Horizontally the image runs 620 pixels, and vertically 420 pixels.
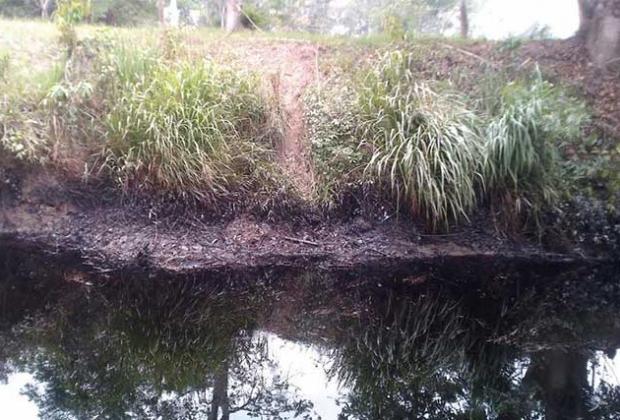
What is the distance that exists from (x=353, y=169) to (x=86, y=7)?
13.7 ft

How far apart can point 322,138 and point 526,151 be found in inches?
89.6

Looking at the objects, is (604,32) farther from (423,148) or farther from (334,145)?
(334,145)

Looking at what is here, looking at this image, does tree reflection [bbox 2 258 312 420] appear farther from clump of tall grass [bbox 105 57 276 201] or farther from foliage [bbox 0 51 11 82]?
foliage [bbox 0 51 11 82]

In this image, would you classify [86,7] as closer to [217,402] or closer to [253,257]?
[253,257]

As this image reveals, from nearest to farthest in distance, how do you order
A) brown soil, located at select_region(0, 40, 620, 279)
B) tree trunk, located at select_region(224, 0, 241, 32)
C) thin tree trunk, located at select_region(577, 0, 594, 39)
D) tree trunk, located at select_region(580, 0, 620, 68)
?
1. brown soil, located at select_region(0, 40, 620, 279)
2. tree trunk, located at select_region(580, 0, 620, 68)
3. thin tree trunk, located at select_region(577, 0, 594, 39)
4. tree trunk, located at select_region(224, 0, 241, 32)

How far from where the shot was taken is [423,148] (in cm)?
576

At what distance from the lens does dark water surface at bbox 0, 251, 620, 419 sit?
3.40 meters

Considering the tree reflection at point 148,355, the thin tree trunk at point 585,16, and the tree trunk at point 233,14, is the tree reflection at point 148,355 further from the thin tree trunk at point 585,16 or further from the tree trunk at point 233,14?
the thin tree trunk at point 585,16

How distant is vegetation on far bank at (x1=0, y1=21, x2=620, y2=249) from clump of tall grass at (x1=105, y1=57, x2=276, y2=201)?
1cm

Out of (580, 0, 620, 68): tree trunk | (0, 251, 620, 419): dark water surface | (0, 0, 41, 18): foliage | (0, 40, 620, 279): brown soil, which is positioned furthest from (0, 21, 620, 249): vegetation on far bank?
(0, 0, 41, 18): foliage

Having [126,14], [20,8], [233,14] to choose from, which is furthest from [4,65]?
[20,8]

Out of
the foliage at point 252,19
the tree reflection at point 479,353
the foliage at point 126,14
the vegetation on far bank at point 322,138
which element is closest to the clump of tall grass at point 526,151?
the vegetation on far bank at point 322,138

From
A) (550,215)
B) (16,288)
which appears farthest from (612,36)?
(16,288)

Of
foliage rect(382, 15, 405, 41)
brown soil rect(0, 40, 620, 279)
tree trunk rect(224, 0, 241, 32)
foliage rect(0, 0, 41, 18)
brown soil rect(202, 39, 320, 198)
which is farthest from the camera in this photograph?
foliage rect(0, 0, 41, 18)
